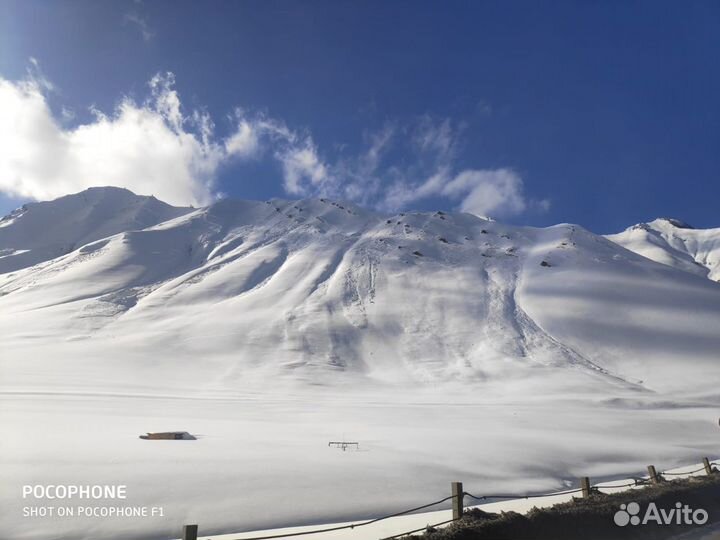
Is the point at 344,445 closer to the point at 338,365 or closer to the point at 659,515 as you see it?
the point at 659,515

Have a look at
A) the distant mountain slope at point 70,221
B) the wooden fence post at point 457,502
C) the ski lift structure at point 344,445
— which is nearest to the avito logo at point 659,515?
the wooden fence post at point 457,502

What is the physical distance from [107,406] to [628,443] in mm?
29737

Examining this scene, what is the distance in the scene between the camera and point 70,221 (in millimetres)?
149000

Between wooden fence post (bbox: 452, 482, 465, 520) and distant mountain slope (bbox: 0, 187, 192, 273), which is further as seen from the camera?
Answer: distant mountain slope (bbox: 0, 187, 192, 273)

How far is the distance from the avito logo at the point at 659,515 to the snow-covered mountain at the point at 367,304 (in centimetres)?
3482

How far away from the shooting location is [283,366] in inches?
1983

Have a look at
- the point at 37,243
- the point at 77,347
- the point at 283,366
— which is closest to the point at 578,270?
the point at 283,366

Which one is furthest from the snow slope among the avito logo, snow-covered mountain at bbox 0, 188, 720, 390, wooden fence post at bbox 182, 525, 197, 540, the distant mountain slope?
the avito logo

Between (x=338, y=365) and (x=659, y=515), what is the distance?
4138 cm

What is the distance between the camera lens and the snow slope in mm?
15273

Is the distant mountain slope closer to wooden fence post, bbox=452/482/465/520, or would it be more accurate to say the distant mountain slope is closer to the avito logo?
wooden fence post, bbox=452/482/465/520

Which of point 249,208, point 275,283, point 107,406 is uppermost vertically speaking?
point 249,208

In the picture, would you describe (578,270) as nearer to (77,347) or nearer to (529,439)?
(529,439)

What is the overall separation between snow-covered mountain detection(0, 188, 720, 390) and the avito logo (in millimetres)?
34820
